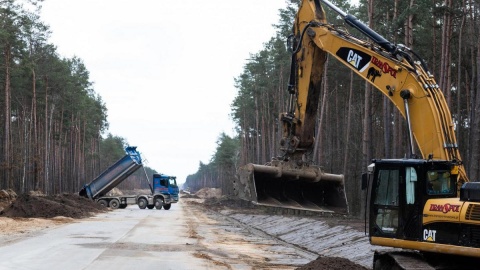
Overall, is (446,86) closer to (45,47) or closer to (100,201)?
(100,201)

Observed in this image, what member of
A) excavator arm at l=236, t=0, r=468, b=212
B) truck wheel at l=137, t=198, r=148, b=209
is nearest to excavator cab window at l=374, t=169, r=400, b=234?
excavator arm at l=236, t=0, r=468, b=212

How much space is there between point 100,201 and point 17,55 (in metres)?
14.4

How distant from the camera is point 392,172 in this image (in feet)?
33.7

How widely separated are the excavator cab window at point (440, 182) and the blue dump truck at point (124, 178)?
42.1 metres

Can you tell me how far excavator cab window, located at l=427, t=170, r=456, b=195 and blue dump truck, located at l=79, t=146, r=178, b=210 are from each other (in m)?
42.1

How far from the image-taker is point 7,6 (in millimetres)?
45312

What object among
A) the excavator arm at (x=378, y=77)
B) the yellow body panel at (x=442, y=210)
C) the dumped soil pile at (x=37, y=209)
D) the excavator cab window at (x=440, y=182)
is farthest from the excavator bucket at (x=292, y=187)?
the dumped soil pile at (x=37, y=209)

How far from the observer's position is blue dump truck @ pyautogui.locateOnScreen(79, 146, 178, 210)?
50.8 m

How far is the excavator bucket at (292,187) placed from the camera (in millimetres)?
13344

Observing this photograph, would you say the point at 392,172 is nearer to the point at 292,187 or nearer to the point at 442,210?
the point at 442,210

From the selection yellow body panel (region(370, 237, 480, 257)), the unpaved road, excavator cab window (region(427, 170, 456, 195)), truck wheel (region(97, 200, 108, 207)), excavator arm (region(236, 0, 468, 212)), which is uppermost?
excavator arm (region(236, 0, 468, 212))

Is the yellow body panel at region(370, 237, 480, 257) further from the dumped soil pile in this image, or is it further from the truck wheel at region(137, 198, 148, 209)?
the truck wheel at region(137, 198, 148, 209)

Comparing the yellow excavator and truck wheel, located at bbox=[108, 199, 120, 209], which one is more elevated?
the yellow excavator

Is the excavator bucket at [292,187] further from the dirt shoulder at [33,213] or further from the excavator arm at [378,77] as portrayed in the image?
the dirt shoulder at [33,213]
